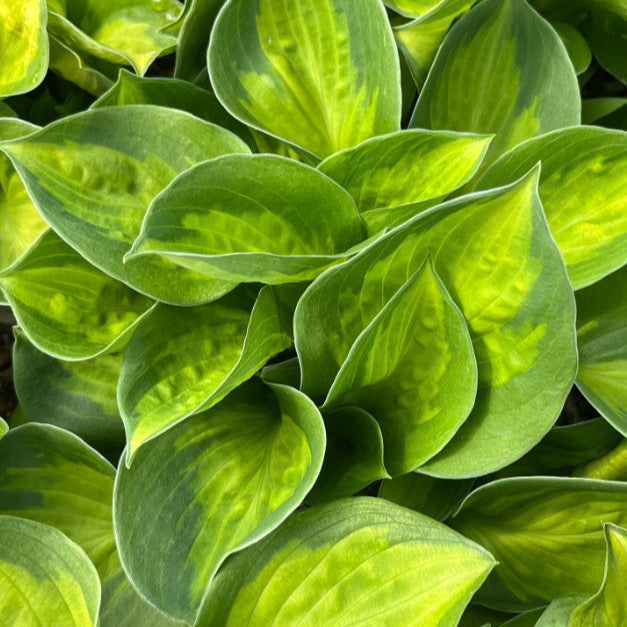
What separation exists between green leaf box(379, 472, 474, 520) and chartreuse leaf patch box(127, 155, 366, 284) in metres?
0.20

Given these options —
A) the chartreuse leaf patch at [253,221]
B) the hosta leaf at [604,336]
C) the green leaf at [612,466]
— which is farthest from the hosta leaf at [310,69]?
the green leaf at [612,466]

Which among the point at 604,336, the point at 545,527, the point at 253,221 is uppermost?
the point at 253,221

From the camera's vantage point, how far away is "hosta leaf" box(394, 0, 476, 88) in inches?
24.9

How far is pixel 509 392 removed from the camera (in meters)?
0.52

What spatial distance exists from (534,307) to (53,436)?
0.39 m

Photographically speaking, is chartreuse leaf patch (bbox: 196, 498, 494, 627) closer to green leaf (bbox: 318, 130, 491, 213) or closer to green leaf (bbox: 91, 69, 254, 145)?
green leaf (bbox: 318, 130, 491, 213)

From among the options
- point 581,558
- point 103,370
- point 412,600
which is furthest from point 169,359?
point 581,558

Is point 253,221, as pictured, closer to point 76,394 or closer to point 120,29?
point 76,394

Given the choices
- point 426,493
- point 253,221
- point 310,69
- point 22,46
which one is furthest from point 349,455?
point 22,46

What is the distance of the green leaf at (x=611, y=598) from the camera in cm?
48

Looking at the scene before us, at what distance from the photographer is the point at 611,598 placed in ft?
1.66

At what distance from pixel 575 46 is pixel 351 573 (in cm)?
57

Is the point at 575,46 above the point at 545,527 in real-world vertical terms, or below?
above

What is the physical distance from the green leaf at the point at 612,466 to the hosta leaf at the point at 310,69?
1.10ft
